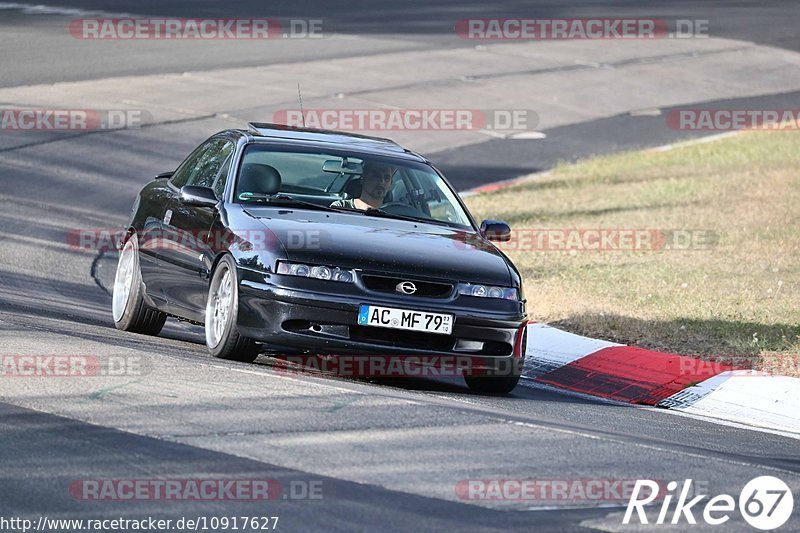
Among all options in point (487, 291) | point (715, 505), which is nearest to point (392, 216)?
point (487, 291)

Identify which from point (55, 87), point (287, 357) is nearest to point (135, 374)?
point (287, 357)

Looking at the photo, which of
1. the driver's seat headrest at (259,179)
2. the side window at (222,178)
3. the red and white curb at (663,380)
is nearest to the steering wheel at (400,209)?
the driver's seat headrest at (259,179)

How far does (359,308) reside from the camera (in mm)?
8969

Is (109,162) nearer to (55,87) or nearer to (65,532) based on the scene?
(55,87)

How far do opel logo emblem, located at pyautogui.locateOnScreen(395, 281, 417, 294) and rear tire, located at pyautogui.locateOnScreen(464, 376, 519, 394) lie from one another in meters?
0.93

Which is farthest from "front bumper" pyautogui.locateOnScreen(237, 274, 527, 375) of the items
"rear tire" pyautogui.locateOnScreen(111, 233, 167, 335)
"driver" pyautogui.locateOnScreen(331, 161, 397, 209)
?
"rear tire" pyautogui.locateOnScreen(111, 233, 167, 335)

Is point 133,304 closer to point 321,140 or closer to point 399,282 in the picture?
point 321,140

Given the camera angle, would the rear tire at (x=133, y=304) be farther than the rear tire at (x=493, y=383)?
Yes

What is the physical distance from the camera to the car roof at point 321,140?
10.6 m

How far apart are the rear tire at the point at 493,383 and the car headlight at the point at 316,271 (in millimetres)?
1220

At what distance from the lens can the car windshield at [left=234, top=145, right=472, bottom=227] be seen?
33.4ft

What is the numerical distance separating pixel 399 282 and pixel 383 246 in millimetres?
330

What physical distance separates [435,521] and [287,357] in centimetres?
441

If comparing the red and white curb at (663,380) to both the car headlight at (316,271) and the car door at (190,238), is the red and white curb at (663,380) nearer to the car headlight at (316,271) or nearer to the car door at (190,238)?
the car headlight at (316,271)
